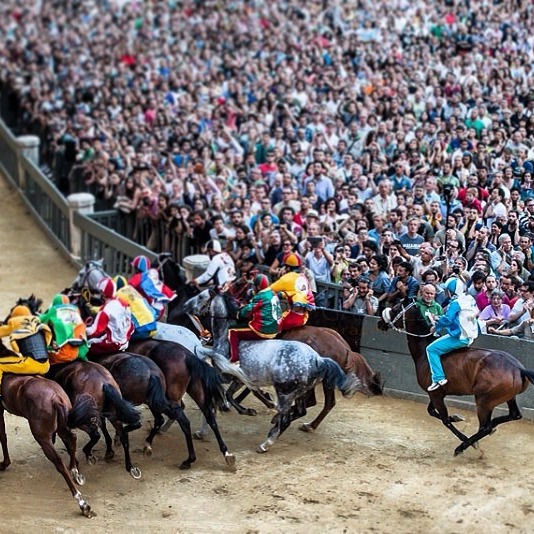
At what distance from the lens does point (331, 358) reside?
16000 mm

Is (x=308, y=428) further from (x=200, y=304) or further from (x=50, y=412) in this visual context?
(x=50, y=412)

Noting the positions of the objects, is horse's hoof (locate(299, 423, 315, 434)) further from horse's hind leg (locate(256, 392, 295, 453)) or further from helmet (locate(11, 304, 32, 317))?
helmet (locate(11, 304, 32, 317))

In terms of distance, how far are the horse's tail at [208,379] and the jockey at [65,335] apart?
134cm

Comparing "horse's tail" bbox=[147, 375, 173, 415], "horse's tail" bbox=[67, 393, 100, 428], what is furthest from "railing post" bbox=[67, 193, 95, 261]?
"horse's tail" bbox=[67, 393, 100, 428]

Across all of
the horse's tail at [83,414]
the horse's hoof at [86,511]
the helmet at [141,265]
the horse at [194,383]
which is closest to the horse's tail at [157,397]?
the horse at [194,383]

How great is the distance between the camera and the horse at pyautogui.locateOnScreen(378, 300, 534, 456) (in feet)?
48.6

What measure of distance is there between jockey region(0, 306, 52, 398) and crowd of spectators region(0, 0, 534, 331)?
410cm

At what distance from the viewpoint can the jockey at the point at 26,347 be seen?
1472 centimetres

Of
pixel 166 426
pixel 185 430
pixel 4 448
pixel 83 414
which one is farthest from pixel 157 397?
pixel 4 448

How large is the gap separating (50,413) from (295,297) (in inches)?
148

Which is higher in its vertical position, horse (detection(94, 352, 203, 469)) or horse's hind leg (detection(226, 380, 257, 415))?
horse (detection(94, 352, 203, 469))

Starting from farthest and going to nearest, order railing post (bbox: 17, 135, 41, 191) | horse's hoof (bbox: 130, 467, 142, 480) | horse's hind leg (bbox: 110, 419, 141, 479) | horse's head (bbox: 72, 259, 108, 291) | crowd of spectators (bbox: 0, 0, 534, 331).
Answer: railing post (bbox: 17, 135, 41, 191), crowd of spectators (bbox: 0, 0, 534, 331), horse's head (bbox: 72, 259, 108, 291), horse's hoof (bbox: 130, 467, 142, 480), horse's hind leg (bbox: 110, 419, 141, 479)

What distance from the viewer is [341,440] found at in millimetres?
16156

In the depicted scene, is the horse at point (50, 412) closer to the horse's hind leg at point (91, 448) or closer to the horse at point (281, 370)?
the horse's hind leg at point (91, 448)
